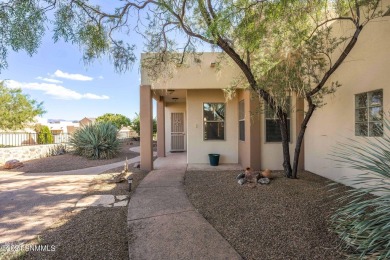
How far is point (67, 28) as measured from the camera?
4.98 m

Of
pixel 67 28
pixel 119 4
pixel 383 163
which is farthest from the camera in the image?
pixel 119 4

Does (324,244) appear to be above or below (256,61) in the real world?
below

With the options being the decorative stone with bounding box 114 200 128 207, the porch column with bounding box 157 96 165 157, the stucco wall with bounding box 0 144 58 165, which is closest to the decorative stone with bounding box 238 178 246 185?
the decorative stone with bounding box 114 200 128 207

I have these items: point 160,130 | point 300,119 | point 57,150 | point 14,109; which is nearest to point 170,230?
point 300,119

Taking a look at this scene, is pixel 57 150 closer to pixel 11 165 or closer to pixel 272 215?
pixel 11 165

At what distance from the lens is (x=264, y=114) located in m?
8.56

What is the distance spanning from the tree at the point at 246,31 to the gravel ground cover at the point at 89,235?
10.5 ft

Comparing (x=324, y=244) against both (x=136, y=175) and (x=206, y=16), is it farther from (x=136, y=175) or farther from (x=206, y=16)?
(x=136, y=175)

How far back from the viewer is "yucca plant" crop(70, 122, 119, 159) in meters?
12.1

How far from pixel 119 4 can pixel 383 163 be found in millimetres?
5847

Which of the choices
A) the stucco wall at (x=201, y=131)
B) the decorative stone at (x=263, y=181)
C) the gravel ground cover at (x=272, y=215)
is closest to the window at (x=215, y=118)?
the stucco wall at (x=201, y=131)

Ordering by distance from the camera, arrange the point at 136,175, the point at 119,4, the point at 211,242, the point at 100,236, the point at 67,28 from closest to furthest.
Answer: the point at 211,242 < the point at 100,236 < the point at 67,28 < the point at 119,4 < the point at 136,175

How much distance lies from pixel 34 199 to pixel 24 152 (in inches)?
324

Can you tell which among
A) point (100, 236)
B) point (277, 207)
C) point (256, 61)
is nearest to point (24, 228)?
point (100, 236)
